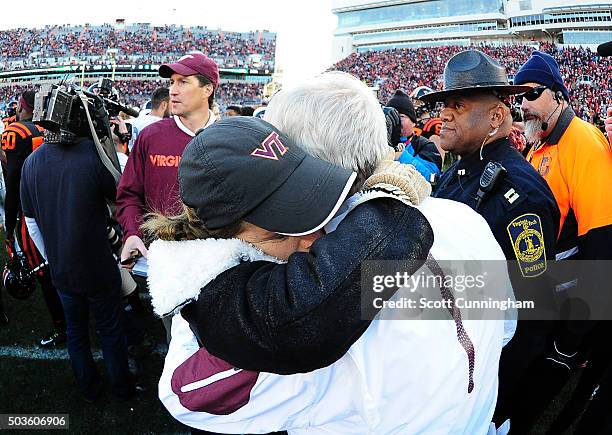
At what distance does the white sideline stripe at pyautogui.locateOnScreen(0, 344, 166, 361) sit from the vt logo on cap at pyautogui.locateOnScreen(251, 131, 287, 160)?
3.48m

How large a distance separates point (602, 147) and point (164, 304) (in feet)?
8.10

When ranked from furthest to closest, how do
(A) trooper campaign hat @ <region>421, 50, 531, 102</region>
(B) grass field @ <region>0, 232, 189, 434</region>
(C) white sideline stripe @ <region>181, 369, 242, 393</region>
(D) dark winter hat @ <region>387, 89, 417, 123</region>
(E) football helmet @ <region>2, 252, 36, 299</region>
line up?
(D) dark winter hat @ <region>387, 89, 417, 123</region>, (E) football helmet @ <region>2, 252, 36, 299</region>, (B) grass field @ <region>0, 232, 189, 434</region>, (A) trooper campaign hat @ <region>421, 50, 531, 102</region>, (C) white sideline stripe @ <region>181, 369, 242, 393</region>

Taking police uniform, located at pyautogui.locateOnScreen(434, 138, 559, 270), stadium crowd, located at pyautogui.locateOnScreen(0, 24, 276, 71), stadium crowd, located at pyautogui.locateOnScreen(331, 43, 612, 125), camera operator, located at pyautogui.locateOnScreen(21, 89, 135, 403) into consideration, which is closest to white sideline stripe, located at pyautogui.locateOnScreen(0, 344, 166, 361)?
camera operator, located at pyautogui.locateOnScreen(21, 89, 135, 403)

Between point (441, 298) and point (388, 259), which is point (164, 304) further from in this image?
point (441, 298)

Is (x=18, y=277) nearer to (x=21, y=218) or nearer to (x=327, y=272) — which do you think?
(x=21, y=218)

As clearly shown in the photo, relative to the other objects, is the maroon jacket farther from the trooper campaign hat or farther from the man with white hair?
the man with white hair

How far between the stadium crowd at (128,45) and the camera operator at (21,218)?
180 ft

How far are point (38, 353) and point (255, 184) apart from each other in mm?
3878

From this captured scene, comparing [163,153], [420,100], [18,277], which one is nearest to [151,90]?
[18,277]

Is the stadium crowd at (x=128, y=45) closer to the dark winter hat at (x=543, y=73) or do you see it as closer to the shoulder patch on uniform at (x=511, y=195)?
the dark winter hat at (x=543, y=73)

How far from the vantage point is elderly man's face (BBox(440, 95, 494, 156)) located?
Answer: 2.12 metres

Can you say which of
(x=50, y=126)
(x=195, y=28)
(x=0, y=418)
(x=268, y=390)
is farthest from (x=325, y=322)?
(x=195, y=28)

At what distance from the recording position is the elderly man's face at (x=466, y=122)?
212cm
